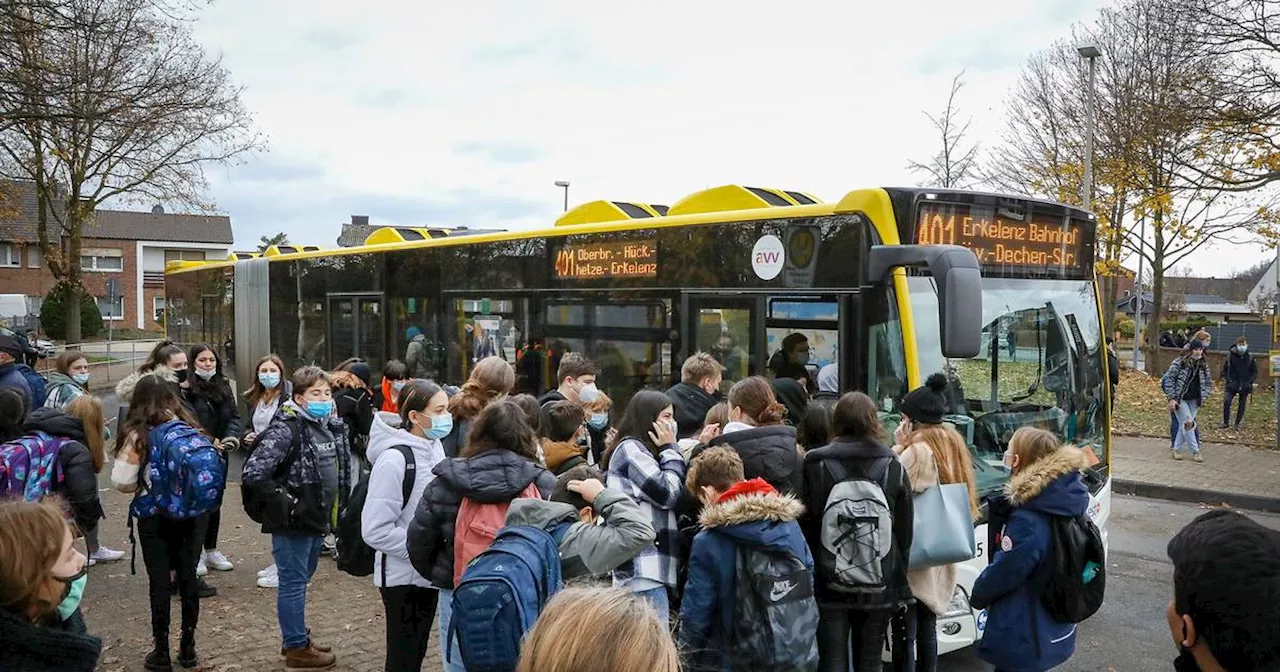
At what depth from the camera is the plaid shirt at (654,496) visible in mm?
3871

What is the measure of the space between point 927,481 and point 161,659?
4276 mm

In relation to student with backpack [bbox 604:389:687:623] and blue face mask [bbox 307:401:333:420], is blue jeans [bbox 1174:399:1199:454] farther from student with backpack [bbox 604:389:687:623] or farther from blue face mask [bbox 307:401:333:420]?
blue face mask [bbox 307:401:333:420]

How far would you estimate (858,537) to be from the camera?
4191 millimetres

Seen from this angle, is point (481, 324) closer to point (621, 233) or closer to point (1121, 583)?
point (621, 233)

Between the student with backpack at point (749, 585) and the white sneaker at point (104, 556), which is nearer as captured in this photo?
the student with backpack at point (749, 585)

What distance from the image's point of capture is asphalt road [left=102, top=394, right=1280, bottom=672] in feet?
20.1

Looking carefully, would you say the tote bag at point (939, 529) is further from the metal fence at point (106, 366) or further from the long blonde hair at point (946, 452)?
the metal fence at point (106, 366)

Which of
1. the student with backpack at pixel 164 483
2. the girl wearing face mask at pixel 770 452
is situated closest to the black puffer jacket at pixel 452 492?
the girl wearing face mask at pixel 770 452

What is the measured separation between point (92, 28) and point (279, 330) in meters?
4.62

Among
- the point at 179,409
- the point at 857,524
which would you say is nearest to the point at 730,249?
the point at 857,524

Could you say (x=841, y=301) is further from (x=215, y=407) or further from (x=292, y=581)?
(x=215, y=407)

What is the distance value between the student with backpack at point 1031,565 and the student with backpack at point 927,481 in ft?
1.77

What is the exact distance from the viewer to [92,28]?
11.0m

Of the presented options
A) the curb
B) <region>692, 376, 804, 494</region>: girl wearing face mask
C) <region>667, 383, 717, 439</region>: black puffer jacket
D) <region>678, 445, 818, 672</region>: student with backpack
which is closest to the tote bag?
<region>692, 376, 804, 494</region>: girl wearing face mask
